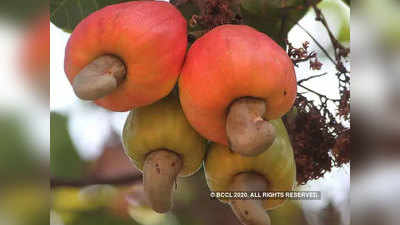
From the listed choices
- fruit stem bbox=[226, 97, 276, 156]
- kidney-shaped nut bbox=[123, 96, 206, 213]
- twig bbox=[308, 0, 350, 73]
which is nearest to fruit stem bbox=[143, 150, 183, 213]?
kidney-shaped nut bbox=[123, 96, 206, 213]

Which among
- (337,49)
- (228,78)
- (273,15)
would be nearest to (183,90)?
(228,78)

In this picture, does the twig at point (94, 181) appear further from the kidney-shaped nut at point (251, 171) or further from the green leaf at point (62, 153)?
the kidney-shaped nut at point (251, 171)

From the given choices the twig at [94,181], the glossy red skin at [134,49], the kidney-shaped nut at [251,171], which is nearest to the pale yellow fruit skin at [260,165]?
the kidney-shaped nut at [251,171]

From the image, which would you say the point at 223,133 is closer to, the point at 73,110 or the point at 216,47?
the point at 216,47

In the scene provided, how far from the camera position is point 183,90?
66cm

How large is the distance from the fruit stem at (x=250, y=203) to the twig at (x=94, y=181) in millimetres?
291

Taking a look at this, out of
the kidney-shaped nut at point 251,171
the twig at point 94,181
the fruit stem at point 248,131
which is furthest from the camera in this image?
the twig at point 94,181

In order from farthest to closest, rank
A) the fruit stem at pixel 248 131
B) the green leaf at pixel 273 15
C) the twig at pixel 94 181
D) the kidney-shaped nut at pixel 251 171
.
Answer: the twig at pixel 94 181
the green leaf at pixel 273 15
the kidney-shaped nut at pixel 251 171
the fruit stem at pixel 248 131

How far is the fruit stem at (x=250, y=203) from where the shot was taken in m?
0.68

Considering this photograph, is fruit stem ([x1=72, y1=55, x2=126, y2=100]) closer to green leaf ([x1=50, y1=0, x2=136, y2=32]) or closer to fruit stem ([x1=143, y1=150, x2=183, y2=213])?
fruit stem ([x1=143, y1=150, x2=183, y2=213])

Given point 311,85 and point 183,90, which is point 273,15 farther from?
point 183,90

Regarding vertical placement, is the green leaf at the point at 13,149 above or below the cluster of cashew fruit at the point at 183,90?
below

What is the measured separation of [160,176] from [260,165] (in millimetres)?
153

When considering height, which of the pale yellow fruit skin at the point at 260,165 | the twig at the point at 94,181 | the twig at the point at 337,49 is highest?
the twig at the point at 337,49
